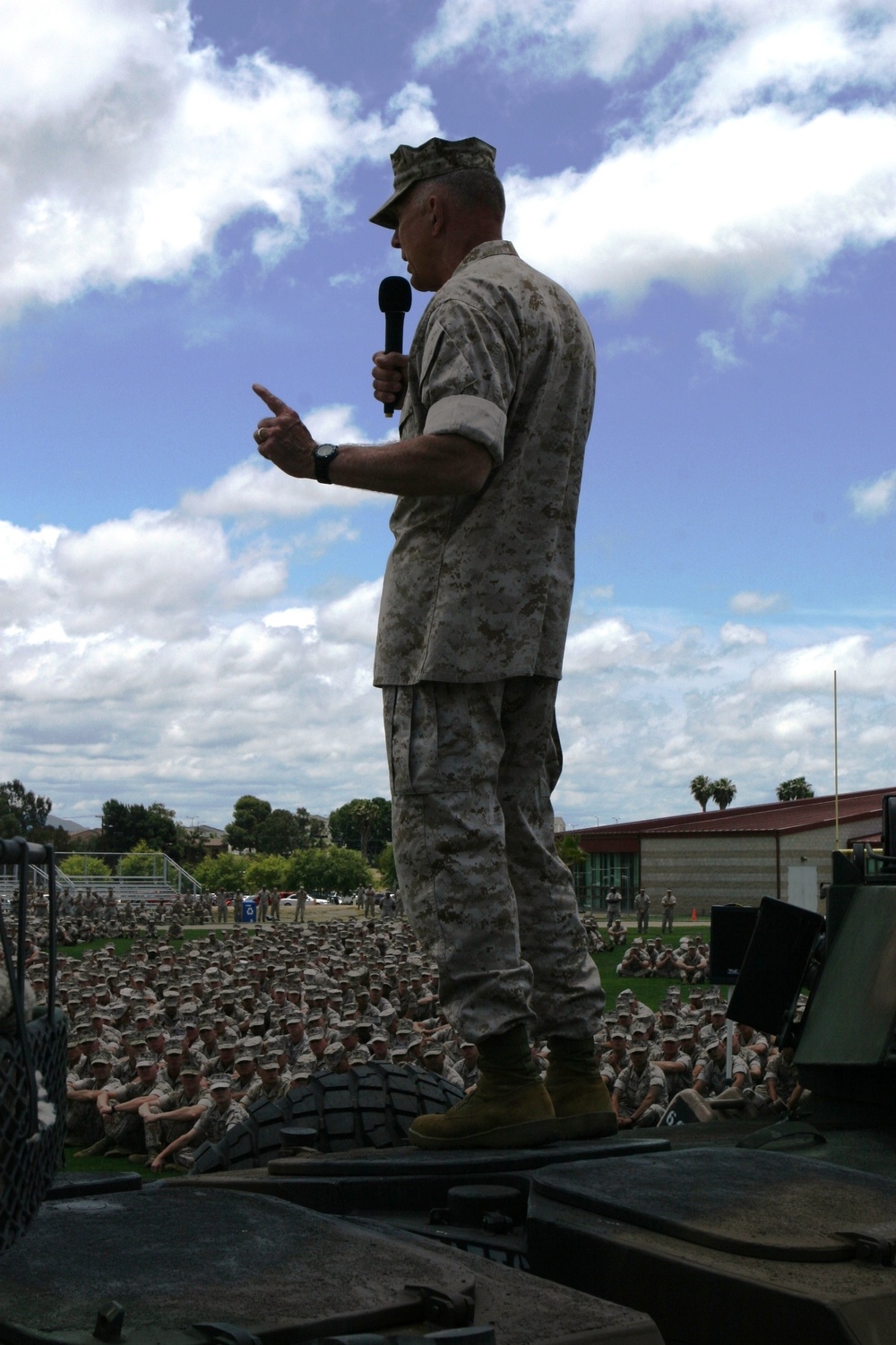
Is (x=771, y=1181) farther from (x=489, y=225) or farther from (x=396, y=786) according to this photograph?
(x=489, y=225)

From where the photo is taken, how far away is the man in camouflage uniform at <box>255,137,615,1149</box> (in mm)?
2832

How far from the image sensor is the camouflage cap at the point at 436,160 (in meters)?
3.20

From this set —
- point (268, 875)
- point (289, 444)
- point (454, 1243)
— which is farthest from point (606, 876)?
point (454, 1243)

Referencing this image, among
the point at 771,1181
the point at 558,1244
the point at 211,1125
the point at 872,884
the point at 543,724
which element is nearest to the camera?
the point at 558,1244

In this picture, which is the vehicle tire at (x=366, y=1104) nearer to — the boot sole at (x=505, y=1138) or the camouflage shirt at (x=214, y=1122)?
the boot sole at (x=505, y=1138)

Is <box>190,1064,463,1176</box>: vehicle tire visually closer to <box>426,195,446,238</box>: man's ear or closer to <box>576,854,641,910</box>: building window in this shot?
<box>426,195,446,238</box>: man's ear

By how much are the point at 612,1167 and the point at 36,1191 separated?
0.91m

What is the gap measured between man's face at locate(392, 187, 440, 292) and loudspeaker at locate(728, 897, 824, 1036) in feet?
5.51

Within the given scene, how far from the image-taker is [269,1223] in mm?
1942

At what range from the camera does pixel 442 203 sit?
10.6 ft

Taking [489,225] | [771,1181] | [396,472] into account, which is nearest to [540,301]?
[489,225]

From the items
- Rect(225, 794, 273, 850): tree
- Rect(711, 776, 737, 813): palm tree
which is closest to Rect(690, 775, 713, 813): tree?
Rect(711, 776, 737, 813): palm tree

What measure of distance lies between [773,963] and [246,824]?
399ft

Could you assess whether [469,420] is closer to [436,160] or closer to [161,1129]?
[436,160]
